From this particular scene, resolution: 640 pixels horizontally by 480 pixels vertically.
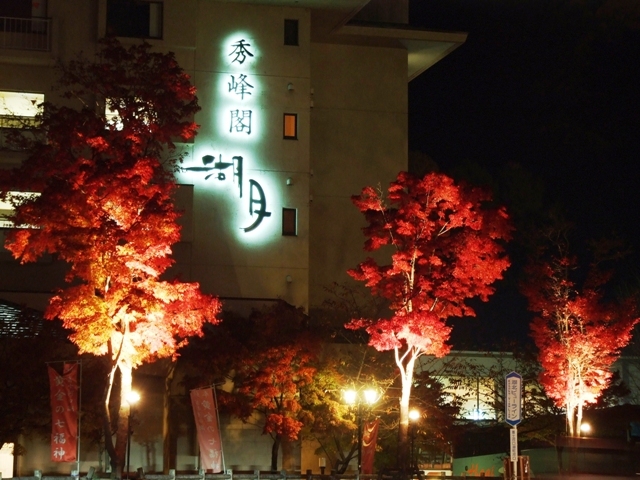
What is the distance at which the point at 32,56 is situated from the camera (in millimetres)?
34906

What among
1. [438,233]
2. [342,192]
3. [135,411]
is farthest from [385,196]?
[135,411]

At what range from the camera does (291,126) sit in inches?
1460

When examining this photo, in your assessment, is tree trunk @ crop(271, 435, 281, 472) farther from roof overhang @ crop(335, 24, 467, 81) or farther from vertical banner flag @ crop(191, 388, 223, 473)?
roof overhang @ crop(335, 24, 467, 81)

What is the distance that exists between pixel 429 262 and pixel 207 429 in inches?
335

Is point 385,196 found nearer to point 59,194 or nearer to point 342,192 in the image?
point 342,192

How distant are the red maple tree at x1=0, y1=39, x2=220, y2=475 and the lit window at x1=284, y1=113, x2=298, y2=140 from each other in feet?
40.1

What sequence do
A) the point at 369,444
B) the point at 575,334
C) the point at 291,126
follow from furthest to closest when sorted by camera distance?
1. the point at 291,126
2. the point at 575,334
3. the point at 369,444

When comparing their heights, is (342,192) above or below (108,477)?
above

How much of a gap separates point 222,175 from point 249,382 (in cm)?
846

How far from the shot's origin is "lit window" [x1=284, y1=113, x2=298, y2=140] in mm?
37031

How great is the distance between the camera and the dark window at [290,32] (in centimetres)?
3741

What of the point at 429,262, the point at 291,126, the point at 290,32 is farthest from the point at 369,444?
the point at 290,32

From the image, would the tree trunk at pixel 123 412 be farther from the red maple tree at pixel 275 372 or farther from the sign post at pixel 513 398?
the sign post at pixel 513 398

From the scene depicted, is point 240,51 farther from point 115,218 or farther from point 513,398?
point 513,398
